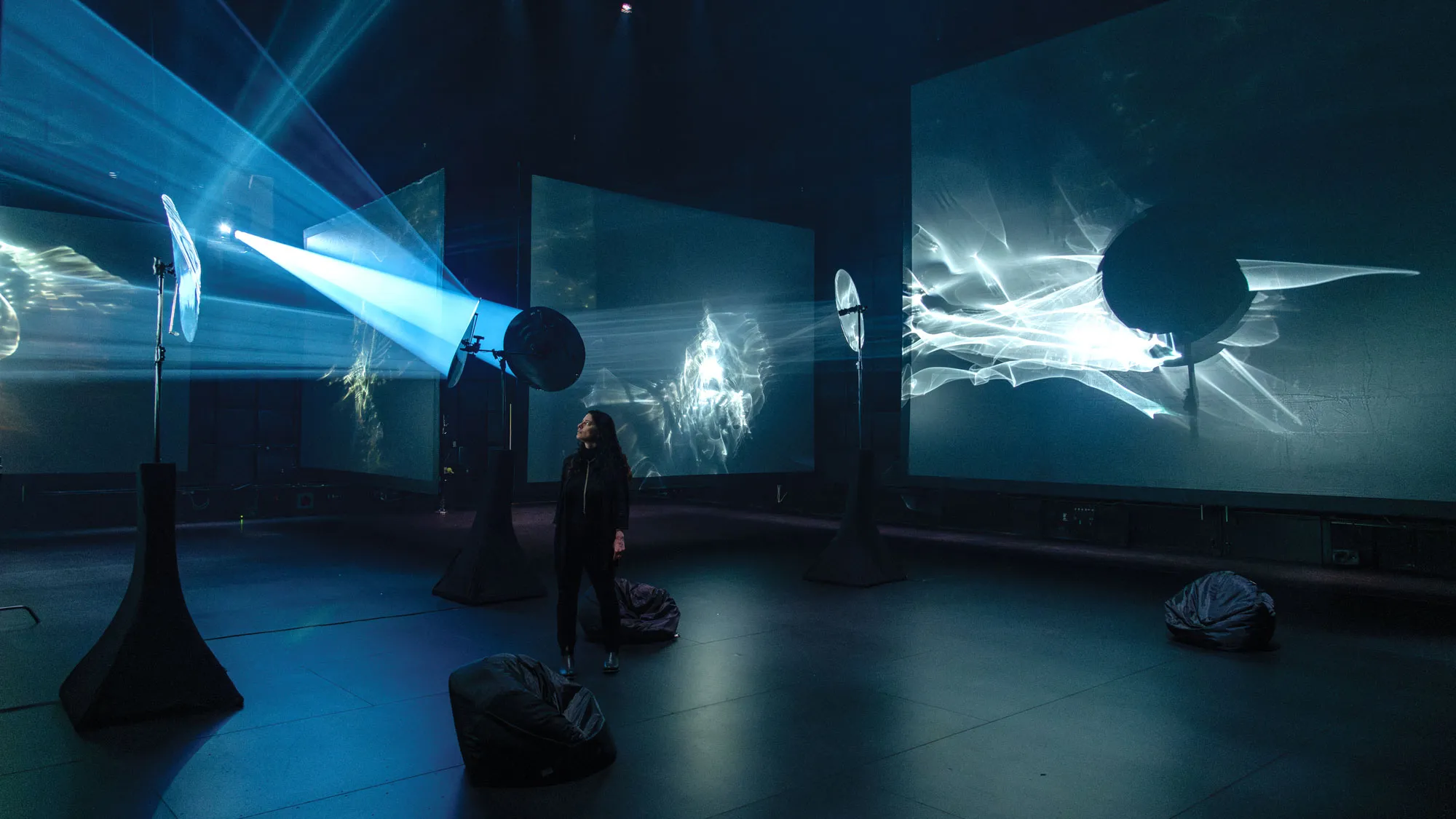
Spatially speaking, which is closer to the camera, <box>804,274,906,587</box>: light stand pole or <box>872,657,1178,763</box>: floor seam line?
<box>872,657,1178,763</box>: floor seam line

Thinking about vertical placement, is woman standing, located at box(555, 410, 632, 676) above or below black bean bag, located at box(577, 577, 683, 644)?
above

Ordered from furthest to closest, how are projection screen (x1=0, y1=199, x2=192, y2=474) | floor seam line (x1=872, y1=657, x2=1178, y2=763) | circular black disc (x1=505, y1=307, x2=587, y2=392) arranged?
1. projection screen (x1=0, y1=199, x2=192, y2=474)
2. circular black disc (x1=505, y1=307, x2=587, y2=392)
3. floor seam line (x1=872, y1=657, x2=1178, y2=763)

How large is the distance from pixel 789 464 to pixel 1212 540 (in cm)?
605

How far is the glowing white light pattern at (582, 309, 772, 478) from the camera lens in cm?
1050

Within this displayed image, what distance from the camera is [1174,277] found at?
291 inches

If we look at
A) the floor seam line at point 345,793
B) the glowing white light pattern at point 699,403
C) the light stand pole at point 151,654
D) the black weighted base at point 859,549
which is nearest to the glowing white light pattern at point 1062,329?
the black weighted base at point 859,549

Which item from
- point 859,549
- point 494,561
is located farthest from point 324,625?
point 859,549

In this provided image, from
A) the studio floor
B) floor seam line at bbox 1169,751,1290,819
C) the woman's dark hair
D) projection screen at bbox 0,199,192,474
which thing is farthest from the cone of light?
floor seam line at bbox 1169,751,1290,819

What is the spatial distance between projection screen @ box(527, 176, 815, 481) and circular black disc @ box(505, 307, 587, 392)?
3.50 metres

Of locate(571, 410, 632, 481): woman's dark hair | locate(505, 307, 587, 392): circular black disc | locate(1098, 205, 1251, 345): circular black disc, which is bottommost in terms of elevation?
locate(571, 410, 632, 481): woman's dark hair

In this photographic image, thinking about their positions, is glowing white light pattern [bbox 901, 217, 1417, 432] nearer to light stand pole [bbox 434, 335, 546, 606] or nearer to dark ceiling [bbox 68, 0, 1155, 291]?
dark ceiling [bbox 68, 0, 1155, 291]

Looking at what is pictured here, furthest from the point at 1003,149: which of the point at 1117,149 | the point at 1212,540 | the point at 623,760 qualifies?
the point at 623,760

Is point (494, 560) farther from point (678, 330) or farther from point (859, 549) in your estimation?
point (678, 330)

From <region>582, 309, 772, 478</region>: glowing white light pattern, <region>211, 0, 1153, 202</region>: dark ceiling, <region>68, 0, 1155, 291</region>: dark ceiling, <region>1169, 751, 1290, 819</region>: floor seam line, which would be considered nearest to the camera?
<region>1169, 751, 1290, 819</region>: floor seam line
